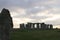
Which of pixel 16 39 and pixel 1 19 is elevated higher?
pixel 1 19

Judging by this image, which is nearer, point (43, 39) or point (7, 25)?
point (7, 25)

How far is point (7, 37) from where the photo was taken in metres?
9.35

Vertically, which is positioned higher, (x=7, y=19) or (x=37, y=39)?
(x=7, y=19)

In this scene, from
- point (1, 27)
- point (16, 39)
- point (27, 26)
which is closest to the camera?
point (1, 27)

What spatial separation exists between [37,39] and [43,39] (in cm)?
66

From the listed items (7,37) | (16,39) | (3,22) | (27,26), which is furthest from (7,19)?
(27,26)

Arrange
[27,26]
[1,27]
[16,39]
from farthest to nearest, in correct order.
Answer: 1. [27,26]
2. [16,39]
3. [1,27]

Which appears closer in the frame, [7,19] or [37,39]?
[7,19]

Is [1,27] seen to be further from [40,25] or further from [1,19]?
[40,25]

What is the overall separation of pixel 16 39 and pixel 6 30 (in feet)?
41.7

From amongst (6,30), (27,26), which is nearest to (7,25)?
(6,30)

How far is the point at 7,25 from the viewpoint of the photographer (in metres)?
9.37

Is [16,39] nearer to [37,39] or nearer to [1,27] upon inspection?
[37,39]

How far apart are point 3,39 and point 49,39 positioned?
1351cm
